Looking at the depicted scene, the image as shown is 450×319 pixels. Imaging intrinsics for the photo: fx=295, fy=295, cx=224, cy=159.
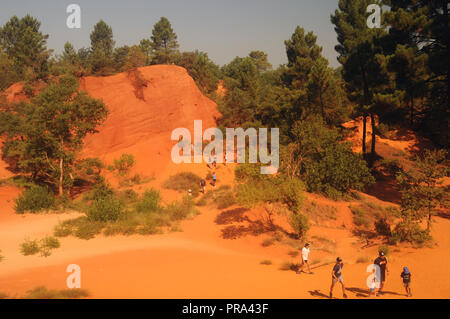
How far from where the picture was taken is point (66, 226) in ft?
50.1

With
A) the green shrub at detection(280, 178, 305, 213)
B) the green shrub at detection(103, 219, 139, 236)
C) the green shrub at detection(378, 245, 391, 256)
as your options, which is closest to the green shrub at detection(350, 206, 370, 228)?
the green shrub at detection(378, 245, 391, 256)

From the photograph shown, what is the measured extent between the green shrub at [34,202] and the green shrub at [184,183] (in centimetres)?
765

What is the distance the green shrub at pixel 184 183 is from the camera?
21.7 meters

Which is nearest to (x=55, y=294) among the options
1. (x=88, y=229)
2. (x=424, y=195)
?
(x=88, y=229)

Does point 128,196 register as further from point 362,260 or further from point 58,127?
point 362,260

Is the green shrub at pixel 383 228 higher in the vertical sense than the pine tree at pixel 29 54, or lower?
lower

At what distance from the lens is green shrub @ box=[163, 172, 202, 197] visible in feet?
71.3

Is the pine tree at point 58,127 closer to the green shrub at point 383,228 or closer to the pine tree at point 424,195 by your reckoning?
the green shrub at point 383,228

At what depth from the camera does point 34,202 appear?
59.5ft

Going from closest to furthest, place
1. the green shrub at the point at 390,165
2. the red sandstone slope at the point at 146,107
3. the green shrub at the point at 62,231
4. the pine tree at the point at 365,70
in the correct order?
the green shrub at the point at 62,231 → the pine tree at the point at 365,70 → the green shrub at the point at 390,165 → the red sandstone slope at the point at 146,107

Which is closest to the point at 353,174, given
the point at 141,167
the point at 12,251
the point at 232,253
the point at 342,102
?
the point at 232,253

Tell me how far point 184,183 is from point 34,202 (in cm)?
962

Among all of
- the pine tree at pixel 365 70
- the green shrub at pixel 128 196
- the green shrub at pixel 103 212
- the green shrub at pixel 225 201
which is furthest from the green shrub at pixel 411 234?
the green shrub at pixel 128 196
